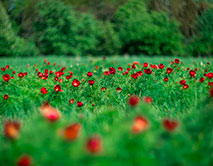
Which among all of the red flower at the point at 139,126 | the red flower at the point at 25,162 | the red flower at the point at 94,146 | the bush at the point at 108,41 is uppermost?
the red flower at the point at 139,126

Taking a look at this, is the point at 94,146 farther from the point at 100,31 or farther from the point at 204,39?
the point at 100,31

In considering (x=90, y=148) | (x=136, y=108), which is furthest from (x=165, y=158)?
(x=90, y=148)

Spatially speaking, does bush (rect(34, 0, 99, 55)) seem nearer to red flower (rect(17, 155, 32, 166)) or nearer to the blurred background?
the blurred background

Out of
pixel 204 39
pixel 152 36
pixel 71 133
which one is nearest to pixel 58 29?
pixel 152 36

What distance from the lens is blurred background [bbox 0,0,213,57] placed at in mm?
20639

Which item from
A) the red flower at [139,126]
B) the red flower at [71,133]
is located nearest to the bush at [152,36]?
the red flower at [139,126]

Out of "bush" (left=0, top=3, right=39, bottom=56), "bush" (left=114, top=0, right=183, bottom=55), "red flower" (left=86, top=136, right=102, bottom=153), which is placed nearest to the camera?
"red flower" (left=86, top=136, right=102, bottom=153)

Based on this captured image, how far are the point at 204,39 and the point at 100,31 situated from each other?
35.2ft

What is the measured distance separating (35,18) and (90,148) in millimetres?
24962

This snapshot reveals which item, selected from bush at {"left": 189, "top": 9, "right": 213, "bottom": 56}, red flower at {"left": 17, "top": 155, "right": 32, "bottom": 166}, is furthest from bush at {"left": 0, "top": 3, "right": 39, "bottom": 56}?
red flower at {"left": 17, "top": 155, "right": 32, "bottom": 166}

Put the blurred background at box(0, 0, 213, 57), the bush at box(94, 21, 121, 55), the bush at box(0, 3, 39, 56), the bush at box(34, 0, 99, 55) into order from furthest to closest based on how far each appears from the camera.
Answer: the bush at box(94, 21, 121, 55) < the bush at box(34, 0, 99, 55) < the blurred background at box(0, 0, 213, 57) < the bush at box(0, 3, 39, 56)

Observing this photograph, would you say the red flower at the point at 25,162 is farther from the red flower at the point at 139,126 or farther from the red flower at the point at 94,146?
the red flower at the point at 139,126

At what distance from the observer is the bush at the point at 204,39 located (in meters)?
20.4

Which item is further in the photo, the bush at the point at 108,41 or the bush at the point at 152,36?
the bush at the point at 108,41
